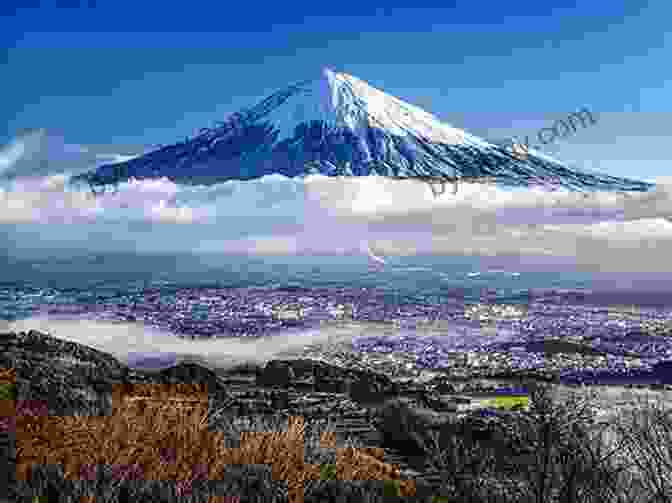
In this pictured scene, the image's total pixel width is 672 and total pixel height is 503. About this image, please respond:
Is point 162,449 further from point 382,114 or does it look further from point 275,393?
point 382,114

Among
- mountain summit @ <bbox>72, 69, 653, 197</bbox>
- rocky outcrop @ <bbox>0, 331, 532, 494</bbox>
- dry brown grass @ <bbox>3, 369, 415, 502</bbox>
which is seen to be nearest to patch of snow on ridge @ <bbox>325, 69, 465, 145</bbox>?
mountain summit @ <bbox>72, 69, 653, 197</bbox>

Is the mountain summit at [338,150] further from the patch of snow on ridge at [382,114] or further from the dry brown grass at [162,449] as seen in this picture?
the dry brown grass at [162,449]

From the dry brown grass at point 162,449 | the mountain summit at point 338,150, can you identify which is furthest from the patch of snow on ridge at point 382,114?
the dry brown grass at point 162,449

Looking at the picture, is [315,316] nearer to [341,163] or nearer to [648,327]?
[648,327]

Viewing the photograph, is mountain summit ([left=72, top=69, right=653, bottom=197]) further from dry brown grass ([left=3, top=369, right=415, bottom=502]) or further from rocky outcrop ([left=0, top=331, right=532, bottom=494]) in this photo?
dry brown grass ([left=3, top=369, right=415, bottom=502])

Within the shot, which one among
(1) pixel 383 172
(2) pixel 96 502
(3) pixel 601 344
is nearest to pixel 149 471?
(2) pixel 96 502

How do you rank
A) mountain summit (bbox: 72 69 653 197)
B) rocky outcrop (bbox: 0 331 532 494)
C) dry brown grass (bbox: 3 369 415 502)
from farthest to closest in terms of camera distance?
mountain summit (bbox: 72 69 653 197)
rocky outcrop (bbox: 0 331 532 494)
dry brown grass (bbox: 3 369 415 502)
